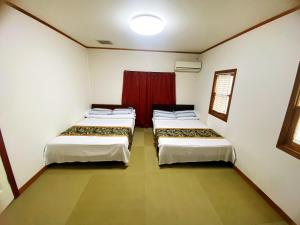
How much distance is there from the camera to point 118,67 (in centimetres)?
420

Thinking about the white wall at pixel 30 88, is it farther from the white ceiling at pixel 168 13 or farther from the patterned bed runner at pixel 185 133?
the patterned bed runner at pixel 185 133

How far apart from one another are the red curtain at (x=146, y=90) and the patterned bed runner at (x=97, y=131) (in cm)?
141

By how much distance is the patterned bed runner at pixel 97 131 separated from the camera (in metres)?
2.76

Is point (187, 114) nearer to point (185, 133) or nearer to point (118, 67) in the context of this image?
point (185, 133)

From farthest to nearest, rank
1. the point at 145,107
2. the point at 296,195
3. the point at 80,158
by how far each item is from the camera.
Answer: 1. the point at 145,107
2. the point at 80,158
3. the point at 296,195

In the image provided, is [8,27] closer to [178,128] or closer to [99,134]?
[99,134]

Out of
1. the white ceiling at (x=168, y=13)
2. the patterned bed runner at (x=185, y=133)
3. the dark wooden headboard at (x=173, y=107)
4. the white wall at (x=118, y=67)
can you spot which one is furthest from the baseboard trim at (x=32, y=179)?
the dark wooden headboard at (x=173, y=107)

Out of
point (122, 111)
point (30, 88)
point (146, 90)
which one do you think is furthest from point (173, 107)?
point (30, 88)

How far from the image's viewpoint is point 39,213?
5.38ft

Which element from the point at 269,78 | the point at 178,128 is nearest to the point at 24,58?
the point at 178,128

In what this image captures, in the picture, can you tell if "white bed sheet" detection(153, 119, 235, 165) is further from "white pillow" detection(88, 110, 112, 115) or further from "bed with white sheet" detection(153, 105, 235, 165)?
"white pillow" detection(88, 110, 112, 115)

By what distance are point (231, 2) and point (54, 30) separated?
2.68 metres

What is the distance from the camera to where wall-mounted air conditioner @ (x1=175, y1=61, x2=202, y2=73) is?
406 centimetres

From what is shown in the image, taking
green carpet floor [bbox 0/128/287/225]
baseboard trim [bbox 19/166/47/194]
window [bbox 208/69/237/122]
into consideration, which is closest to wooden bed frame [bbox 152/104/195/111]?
window [bbox 208/69/237/122]
